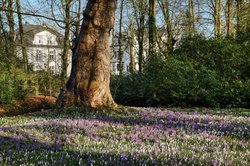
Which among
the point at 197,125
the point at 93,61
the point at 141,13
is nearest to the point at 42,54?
the point at 141,13

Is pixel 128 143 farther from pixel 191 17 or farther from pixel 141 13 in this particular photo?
pixel 141 13

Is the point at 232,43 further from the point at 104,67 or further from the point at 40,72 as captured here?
the point at 40,72

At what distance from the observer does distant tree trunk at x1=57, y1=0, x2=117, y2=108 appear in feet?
43.4

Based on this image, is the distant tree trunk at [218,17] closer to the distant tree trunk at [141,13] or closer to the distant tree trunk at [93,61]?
the distant tree trunk at [141,13]

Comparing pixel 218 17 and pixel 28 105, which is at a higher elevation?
pixel 218 17

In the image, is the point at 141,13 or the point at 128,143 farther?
the point at 141,13

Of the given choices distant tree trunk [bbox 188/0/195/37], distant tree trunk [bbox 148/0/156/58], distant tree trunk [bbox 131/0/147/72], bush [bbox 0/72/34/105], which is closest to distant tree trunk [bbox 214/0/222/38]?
distant tree trunk [bbox 188/0/195/37]

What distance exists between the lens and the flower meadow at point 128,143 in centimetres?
470

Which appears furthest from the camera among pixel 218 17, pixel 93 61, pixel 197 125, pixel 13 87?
pixel 218 17

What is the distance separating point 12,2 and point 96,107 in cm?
1954

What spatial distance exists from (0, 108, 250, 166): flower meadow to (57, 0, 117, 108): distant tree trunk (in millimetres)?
3927

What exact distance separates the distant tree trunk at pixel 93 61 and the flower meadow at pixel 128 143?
12.9ft

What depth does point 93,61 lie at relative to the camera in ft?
43.7

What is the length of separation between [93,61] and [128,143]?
7.40 metres
